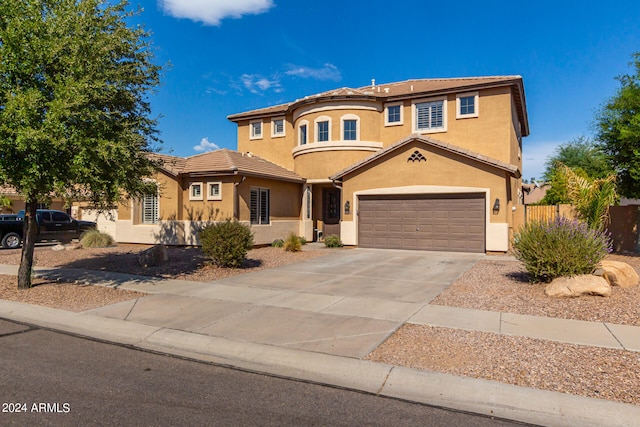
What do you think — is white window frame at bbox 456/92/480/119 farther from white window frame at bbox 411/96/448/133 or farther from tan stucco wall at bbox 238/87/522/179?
white window frame at bbox 411/96/448/133

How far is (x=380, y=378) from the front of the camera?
16.6 feet

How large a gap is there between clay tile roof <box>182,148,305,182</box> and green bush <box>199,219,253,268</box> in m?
5.36

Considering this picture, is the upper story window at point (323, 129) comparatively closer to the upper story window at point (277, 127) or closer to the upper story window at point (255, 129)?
the upper story window at point (277, 127)

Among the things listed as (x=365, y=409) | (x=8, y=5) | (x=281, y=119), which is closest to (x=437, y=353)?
(x=365, y=409)

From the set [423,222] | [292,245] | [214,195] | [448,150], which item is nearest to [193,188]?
[214,195]

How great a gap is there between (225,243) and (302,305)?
16.0ft

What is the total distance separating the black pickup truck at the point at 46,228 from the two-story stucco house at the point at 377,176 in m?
3.70

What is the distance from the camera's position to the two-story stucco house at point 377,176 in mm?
17172

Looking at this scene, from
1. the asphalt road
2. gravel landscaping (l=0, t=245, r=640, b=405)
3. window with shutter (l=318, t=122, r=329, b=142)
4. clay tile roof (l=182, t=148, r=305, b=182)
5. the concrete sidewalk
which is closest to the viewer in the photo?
the asphalt road

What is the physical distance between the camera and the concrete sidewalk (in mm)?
4523

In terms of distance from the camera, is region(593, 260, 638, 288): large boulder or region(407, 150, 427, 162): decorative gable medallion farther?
region(407, 150, 427, 162): decorative gable medallion

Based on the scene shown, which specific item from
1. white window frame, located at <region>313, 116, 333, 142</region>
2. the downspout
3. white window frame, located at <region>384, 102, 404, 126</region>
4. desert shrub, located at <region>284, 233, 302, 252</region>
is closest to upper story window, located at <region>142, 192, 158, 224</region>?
the downspout

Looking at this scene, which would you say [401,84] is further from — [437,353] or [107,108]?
[437,353]

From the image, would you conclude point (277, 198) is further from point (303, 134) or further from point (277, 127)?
point (277, 127)
